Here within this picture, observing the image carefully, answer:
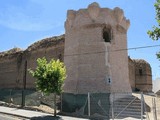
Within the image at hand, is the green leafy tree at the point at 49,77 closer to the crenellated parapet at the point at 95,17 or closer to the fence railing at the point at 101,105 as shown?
the fence railing at the point at 101,105

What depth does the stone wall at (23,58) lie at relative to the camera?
1329 inches

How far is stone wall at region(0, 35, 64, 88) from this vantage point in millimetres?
33750

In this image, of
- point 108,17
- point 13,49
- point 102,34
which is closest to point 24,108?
point 102,34

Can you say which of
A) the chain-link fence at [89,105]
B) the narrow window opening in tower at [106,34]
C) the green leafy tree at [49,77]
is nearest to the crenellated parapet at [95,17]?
the narrow window opening in tower at [106,34]

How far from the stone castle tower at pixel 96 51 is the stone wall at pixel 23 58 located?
17.9 feet

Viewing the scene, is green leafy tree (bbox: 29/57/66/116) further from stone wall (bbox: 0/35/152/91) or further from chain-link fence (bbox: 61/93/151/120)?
stone wall (bbox: 0/35/152/91)

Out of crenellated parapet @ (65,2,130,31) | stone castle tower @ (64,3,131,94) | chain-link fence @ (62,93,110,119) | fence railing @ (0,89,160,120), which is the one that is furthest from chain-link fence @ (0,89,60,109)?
crenellated parapet @ (65,2,130,31)

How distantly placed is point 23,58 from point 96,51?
15.9 m

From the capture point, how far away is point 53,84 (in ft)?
69.6

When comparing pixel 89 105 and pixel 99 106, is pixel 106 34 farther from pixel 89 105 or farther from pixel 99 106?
pixel 89 105

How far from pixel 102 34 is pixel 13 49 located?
20838 mm

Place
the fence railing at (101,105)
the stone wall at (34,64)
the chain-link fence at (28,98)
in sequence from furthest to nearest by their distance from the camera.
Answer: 1. the stone wall at (34,64)
2. the chain-link fence at (28,98)
3. the fence railing at (101,105)

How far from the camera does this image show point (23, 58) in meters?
38.8

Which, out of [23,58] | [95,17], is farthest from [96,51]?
[23,58]
